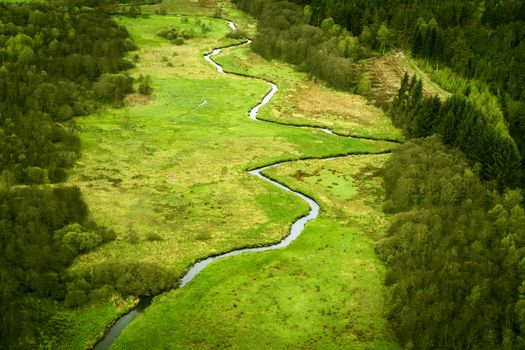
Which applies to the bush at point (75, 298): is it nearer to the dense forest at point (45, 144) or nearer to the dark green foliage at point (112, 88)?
the dense forest at point (45, 144)

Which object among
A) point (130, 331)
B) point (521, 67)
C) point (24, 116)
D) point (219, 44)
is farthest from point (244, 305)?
point (219, 44)

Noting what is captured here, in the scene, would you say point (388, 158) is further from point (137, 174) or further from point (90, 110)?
point (90, 110)

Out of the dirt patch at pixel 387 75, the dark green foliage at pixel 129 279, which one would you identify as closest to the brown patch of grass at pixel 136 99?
the dirt patch at pixel 387 75

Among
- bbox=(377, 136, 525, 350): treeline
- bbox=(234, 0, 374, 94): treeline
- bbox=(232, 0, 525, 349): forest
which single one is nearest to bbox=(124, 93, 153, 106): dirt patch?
bbox=(234, 0, 374, 94): treeline

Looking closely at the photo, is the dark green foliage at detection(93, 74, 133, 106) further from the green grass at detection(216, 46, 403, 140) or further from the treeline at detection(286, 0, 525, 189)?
the treeline at detection(286, 0, 525, 189)

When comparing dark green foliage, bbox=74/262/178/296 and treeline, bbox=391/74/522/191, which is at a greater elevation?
treeline, bbox=391/74/522/191

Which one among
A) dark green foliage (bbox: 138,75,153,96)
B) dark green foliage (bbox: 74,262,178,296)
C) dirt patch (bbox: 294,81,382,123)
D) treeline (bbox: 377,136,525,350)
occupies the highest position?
treeline (bbox: 377,136,525,350)
